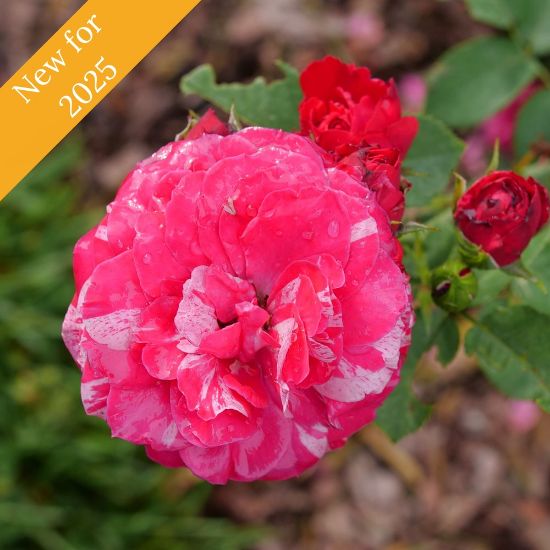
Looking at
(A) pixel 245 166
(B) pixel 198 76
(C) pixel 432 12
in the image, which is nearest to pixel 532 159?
(B) pixel 198 76

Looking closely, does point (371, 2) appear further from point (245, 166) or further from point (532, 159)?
point (245, 166)

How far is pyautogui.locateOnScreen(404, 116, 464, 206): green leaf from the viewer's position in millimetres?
951

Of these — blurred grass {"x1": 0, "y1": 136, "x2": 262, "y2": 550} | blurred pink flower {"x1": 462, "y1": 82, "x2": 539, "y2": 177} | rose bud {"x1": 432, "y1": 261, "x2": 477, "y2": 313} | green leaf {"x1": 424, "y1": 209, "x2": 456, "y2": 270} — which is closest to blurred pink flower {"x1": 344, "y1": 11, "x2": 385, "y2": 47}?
blurred pink flower {"x1": 462, "y1": 82, "x2": 539, "y2": 177}

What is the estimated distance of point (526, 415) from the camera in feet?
5.88

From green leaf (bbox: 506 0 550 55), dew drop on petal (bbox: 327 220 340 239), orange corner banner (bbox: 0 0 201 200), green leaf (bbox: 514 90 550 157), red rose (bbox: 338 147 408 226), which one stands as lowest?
green leaf (bbox: 514 90 550 157)

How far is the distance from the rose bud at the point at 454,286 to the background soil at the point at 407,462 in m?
1.05

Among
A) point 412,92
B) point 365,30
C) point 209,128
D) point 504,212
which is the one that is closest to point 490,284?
point 504,212

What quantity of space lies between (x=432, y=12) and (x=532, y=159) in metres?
1.09

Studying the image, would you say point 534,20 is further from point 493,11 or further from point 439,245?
point 439,245

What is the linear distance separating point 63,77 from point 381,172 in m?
0.44

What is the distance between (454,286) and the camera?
30.5 inches

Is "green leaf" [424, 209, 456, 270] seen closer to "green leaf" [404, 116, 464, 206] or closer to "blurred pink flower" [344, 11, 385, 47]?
"green leaf" [404, 116, 464, 206]

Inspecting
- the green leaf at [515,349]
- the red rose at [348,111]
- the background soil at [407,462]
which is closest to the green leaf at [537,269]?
the green leaf at [515,349]

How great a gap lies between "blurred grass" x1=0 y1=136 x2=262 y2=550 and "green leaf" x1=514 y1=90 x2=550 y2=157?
3.60 ft
